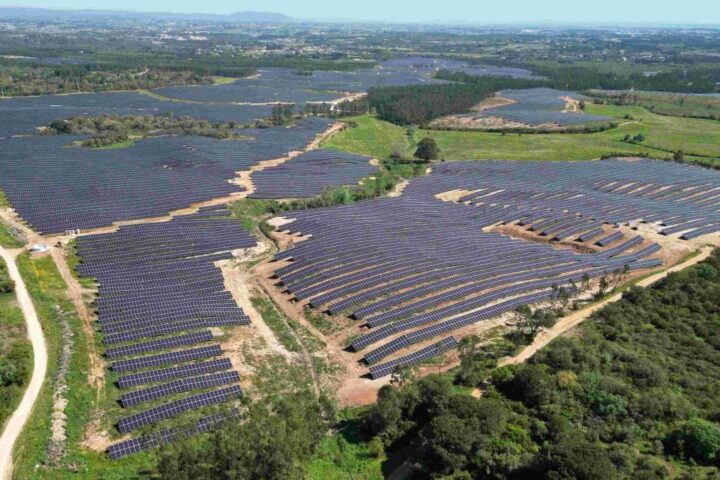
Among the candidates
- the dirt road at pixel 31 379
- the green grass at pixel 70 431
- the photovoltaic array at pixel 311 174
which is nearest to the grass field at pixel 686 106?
the photovoltaic array at pixel 311 174

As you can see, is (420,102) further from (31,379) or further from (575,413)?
(31,379)

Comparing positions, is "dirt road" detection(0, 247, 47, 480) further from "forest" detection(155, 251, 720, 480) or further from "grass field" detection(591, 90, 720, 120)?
"grass field" detection(591, 90, 720, 120)

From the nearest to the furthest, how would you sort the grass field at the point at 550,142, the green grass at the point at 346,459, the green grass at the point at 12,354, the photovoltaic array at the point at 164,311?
the green grass at the point at 346,459, the green grass at the point at 12,354, the photovoltaic array at the point at 164,311, the grass field at the point at 550,142

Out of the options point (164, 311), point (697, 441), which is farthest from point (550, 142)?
point (164, 311)

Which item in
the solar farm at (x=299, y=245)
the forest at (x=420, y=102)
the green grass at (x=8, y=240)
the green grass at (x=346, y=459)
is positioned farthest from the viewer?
the forest at (x=420, y=102)

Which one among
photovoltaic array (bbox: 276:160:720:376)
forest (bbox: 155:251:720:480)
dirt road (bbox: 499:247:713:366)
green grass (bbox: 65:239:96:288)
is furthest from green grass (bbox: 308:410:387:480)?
green grass (bbox: 65:239:96:288)

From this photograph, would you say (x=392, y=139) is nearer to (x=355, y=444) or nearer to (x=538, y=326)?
(x=538, y=326)

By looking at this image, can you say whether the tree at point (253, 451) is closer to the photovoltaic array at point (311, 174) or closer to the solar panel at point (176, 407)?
the solar panel at point (176, 407)
